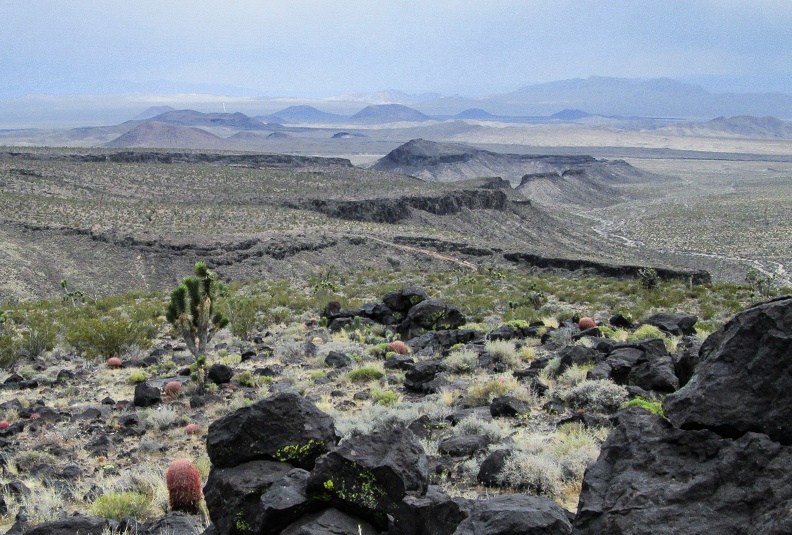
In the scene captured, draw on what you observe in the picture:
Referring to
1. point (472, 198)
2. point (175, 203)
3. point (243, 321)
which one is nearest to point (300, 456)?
point (243, 321)

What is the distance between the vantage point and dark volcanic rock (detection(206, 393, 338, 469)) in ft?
21.3

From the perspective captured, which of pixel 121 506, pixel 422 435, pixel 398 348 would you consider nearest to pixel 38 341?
pixel 398 348

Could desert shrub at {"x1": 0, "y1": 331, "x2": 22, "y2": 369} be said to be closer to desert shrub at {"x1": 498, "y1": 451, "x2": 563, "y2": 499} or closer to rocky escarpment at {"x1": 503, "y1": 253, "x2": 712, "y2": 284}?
desert shrub at {"x1": 498, "y1": 451, "x2": 563, "y2": 499}

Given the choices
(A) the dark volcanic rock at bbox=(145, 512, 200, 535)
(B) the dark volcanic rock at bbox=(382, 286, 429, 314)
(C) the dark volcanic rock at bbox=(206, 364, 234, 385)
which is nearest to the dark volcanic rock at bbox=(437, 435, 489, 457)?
(A) the dark volcanic rock at bbox=(145, 512, 200, 535)

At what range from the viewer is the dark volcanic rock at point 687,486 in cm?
397

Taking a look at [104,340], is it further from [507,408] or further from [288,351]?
[507,408]

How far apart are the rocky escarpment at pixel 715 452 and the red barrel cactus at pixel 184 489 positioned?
4584 mm

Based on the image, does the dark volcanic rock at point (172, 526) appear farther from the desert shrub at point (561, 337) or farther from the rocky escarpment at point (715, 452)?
the desert shrub at point (561, 337)

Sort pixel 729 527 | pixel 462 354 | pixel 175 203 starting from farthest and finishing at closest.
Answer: pixel 175 203
pixel 462 354
pixel 729 527

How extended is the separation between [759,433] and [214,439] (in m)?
4.78

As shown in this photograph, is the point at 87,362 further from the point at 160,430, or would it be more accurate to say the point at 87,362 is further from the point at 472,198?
the point at 472,198

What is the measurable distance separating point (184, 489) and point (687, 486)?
17.5ft

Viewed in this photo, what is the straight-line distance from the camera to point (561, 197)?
382 feet

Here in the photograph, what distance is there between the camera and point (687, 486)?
4266 mm
